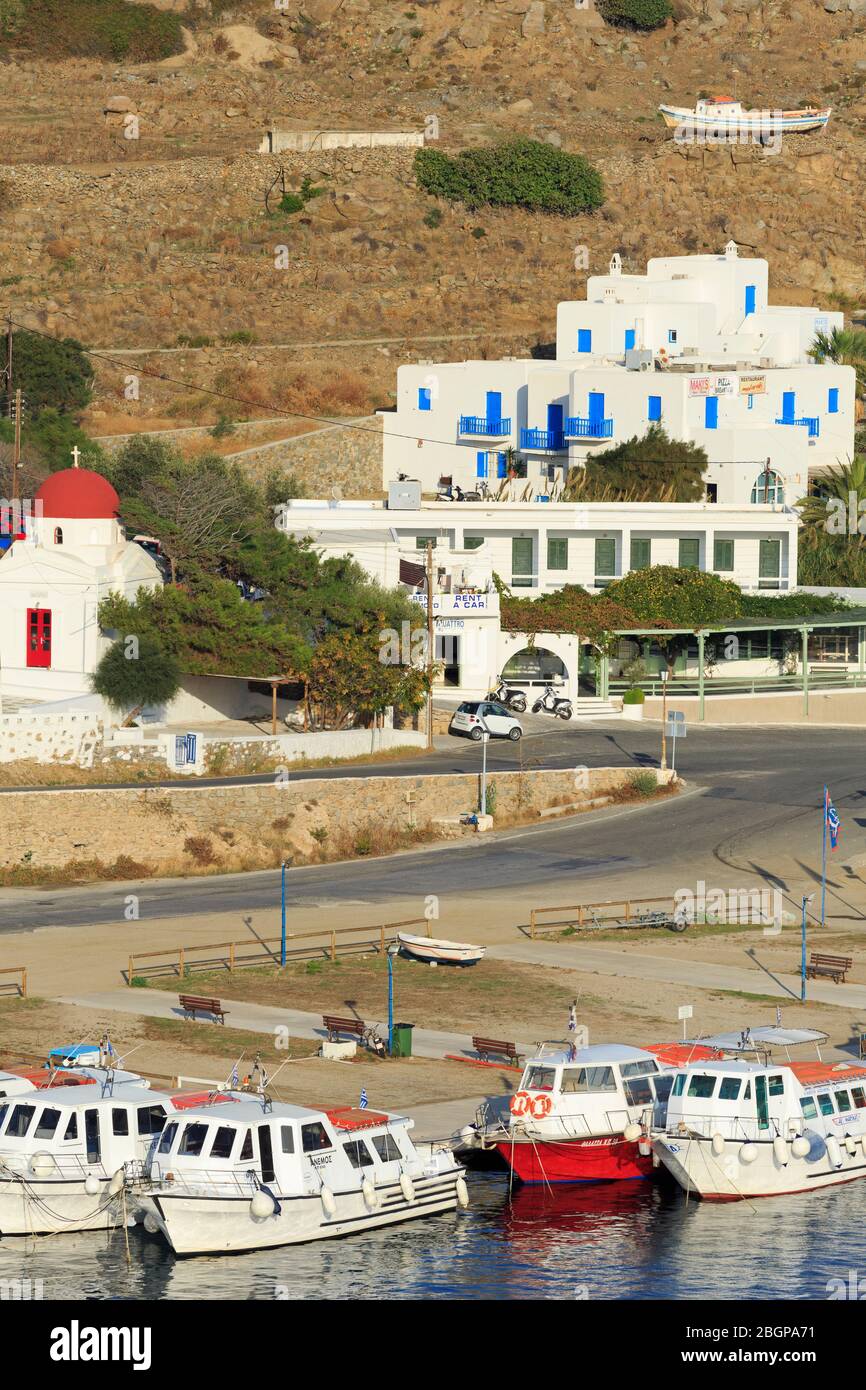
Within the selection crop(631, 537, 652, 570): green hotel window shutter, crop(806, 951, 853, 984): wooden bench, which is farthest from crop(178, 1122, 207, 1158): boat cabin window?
crop(631, 537, 652, 570): green hotel window shutter

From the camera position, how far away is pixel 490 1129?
132 feet

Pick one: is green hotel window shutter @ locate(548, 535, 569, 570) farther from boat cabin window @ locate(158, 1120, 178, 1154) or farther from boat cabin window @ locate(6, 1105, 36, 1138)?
boat cabin window @ locate(158, 1120, 178, 1154)

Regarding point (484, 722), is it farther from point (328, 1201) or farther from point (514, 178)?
point (514, 178)

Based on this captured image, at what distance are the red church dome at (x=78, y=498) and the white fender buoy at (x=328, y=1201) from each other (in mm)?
43041

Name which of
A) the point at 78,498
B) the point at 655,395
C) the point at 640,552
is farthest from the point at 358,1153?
the point at 655,395

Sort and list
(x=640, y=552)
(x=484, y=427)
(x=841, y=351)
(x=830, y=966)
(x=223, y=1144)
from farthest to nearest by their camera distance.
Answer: (x=841, y=351) < (x=484, y=427) < (x=640, y=552) < (x=830, y=966) < (x=223, y=1144)

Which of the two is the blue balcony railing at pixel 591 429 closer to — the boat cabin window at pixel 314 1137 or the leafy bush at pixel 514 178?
the leafy bush at pixel 514 178

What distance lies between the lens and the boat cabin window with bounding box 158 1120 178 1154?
37.1 metres

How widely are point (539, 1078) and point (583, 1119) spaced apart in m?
1.09

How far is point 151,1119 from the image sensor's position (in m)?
38.6

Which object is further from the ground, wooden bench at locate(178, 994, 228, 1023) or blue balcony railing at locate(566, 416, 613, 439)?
blue balcony railing at locate(566, 416, 613, 439)

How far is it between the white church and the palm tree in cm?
5077

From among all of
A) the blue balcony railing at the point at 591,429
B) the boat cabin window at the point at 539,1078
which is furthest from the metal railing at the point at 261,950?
the blue balcony railing at the point at 591,429
